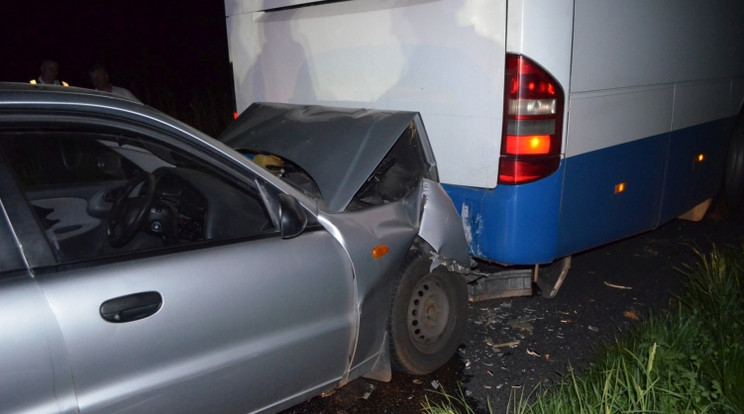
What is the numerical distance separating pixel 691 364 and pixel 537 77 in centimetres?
171

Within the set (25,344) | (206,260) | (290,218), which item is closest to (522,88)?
(290,218)

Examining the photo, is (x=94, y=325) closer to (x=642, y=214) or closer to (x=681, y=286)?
(x=642, y=214)

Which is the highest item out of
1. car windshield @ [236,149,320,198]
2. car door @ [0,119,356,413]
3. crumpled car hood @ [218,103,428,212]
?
crumpled car hood @ [218,103,428,212]

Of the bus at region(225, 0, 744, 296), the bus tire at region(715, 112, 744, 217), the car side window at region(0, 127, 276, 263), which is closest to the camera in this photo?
the car side window at region(0, 127, 276, 263)

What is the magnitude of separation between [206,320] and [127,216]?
709 mm

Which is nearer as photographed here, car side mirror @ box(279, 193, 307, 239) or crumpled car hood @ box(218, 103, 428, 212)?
car side mirror @ box(279, 193, 307, 239)

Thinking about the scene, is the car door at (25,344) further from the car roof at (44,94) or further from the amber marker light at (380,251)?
the amber marker light at (380,251)

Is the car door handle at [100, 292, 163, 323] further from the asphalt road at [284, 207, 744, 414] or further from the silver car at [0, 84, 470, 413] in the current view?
the asphalt road at [284, 207, 744, 414]

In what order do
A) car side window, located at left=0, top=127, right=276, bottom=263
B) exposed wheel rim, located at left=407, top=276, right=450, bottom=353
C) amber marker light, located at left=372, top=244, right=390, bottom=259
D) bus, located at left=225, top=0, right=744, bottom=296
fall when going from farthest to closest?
bus, located at left=225, top=0, right=744, bottom=296
exposed wheel rim, located at left=407, top=276, right=450, bottom=353
amber marker light, located at left=372, top=244, right=390, bottom=259
car side window, located at left=0, top=127, right=276, bottom=263

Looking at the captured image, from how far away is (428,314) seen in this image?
3.79 metres

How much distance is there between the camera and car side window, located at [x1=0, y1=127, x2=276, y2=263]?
2.62 m

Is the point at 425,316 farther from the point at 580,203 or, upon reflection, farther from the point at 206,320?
the point at 206,320

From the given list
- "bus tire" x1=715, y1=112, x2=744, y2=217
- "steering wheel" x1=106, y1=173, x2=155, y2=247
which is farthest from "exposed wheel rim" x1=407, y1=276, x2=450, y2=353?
"bus tire" x1=715, y1=112, x2=744, y2=217

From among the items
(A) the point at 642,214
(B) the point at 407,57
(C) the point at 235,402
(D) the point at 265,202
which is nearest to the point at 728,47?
(A) the point at 642,214
